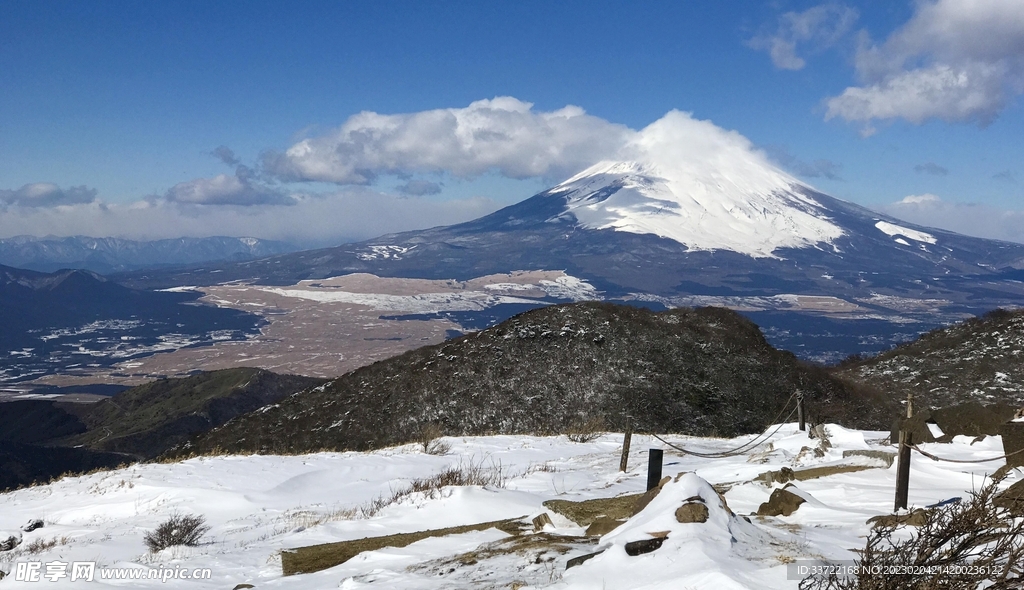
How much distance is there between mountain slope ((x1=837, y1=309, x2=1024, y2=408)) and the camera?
37219mm

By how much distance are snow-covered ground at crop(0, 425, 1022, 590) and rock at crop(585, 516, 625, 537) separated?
0.21 m

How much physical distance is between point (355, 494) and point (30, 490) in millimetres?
9793

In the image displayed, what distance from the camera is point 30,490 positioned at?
1862 cm

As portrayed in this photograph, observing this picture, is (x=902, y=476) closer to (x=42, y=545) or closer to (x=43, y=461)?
(x=42, y=545)

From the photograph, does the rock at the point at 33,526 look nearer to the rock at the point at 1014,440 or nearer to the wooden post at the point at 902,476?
the wooden post at the point at 902,476

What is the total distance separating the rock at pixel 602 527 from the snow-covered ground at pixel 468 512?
21 centimetres

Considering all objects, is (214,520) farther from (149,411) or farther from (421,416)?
(149,411)

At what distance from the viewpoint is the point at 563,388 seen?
3494cm

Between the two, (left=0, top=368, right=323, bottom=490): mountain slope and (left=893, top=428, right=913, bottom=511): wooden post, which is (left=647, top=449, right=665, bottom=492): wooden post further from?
(left=0, top=368, right=323, bottom=490): mountain slope

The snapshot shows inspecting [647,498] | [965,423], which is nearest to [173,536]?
[647,498]

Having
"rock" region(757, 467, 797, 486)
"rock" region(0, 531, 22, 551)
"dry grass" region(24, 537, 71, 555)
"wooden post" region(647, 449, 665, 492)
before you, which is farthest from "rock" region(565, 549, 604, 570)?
"rock" region(0, 531, 22, 551)

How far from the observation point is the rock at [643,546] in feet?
21.0

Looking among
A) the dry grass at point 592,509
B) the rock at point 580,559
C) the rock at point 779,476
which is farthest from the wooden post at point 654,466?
the rock at point 580,559

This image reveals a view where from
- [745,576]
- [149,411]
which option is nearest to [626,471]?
[745,576]
